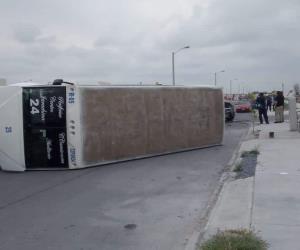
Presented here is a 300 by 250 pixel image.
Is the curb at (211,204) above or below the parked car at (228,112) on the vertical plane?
below

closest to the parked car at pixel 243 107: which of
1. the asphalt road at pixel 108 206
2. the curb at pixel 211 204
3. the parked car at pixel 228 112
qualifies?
the parked car at pixel 228 112

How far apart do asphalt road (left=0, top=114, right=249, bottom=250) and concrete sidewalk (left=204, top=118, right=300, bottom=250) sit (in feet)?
1.25

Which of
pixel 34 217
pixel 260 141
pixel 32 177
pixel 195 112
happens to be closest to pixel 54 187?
pixel 32 177

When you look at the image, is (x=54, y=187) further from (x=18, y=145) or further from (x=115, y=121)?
(x=115, y=121)

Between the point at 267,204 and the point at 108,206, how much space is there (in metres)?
2.62

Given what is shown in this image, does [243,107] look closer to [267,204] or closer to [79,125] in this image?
[79,125]

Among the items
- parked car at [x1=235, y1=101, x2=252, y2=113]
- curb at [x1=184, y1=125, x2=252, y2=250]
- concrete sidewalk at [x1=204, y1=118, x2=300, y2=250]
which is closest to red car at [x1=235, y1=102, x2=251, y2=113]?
parked car at [x1=235, y1=101, x2=252, y2=113]

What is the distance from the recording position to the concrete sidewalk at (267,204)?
21.0ft

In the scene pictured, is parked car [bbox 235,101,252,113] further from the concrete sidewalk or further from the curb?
the concrete sidewalk

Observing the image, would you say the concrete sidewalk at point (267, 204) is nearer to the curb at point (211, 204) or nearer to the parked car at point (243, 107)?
the curb at point (211, 204)

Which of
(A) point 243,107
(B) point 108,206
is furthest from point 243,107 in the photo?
(B) point 108,206

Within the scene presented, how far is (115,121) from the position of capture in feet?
47.3

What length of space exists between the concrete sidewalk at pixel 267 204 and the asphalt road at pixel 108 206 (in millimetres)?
381

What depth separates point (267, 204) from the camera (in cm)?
797
